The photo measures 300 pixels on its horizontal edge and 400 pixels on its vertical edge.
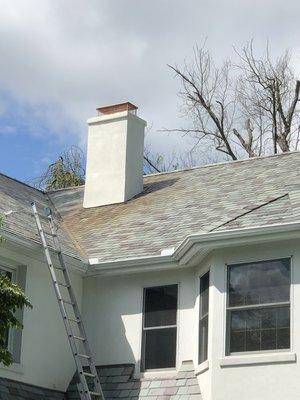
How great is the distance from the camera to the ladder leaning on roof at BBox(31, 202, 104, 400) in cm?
1440

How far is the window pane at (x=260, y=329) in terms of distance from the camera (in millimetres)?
13570

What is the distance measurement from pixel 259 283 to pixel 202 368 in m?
1.55

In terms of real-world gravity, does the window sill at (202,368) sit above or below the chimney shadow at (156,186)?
below

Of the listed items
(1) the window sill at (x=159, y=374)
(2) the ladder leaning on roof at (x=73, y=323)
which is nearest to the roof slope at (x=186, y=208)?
(2) the ladder leaning on roof at (x=73, y=323)

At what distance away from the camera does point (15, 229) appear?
15.7 metres

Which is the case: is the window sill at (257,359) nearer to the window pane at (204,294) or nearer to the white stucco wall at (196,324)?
the white stucco wall at (196,324)

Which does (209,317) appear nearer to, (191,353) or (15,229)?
(191,353)

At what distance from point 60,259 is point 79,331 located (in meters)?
1.39

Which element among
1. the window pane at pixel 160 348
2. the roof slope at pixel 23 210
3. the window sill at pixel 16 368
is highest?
the roof slope at pixel 23 210

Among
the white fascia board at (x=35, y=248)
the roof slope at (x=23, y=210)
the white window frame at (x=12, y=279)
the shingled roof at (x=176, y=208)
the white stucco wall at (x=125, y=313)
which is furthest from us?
the roof slope at (x=23, y=210)

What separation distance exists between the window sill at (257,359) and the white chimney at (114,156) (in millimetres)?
6439

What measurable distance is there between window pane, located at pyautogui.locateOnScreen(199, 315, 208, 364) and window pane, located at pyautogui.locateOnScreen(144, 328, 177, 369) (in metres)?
0.67

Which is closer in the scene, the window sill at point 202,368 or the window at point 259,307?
the window at point 259,307

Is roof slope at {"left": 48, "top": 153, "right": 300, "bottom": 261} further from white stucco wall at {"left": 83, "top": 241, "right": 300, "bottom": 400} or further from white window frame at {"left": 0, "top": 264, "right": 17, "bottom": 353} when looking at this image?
white window frame at {"left": 0, "top": 264, "right": 17, "bottom": 353}
